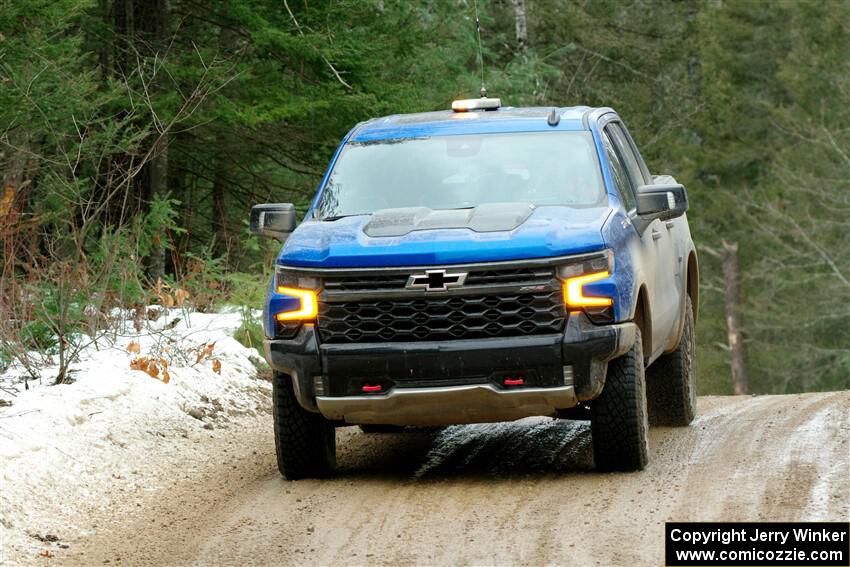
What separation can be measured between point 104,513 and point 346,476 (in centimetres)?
147

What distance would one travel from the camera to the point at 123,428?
9.45 m

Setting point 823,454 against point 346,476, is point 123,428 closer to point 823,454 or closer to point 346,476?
point 346,476

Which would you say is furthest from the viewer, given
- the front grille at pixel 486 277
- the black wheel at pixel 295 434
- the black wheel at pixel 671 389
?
the black wheel at pixel 671 389

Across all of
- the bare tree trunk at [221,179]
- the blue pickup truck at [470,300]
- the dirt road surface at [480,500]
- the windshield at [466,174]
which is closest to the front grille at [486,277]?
the blue pickup truck at [470,300]

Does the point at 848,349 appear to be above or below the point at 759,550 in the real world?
below

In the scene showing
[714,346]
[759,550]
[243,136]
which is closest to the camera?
[759,550]

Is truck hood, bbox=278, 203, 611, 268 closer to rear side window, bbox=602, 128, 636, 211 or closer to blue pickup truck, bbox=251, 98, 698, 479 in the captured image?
blue pickup truck, bbox=251, 98, 698, 479

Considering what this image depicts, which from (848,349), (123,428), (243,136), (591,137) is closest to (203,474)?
(123,428)

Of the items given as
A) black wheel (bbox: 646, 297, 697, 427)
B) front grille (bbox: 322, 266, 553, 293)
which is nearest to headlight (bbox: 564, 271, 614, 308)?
front grille (bbox: 322, 266, 553, 293)

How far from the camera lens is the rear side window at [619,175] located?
8.70 meters

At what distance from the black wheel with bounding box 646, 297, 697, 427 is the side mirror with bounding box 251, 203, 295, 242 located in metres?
3.07

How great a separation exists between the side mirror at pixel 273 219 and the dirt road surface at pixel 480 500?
1.52m

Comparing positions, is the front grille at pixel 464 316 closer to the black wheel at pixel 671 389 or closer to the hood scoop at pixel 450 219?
the hood scoop at pixel 450 219

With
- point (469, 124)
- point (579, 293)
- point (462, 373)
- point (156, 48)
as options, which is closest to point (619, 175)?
point (469, 124)
